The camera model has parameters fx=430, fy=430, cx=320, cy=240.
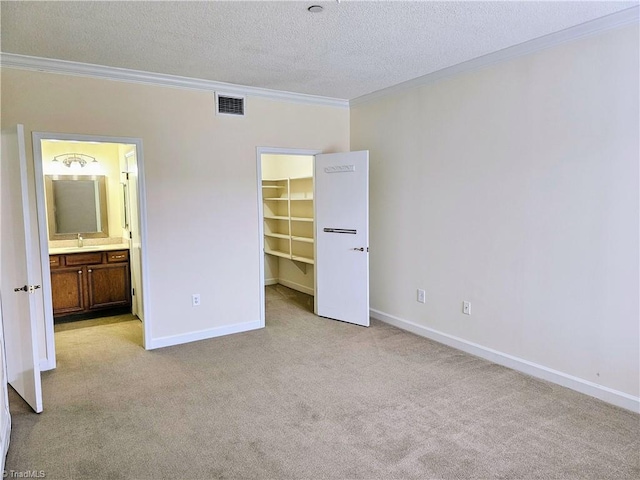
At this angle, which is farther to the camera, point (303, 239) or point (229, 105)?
point (303, 239)

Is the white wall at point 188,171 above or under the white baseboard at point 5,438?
above

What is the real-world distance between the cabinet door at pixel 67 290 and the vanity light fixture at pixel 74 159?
1448 mm

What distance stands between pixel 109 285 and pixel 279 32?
3.88 m

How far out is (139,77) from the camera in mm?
3928

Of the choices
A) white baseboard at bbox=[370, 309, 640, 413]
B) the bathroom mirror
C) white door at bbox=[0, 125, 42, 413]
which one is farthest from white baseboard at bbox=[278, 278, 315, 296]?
white door at bbox=[0, 125, 42, 413]

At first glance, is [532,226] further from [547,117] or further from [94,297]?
[94,297]

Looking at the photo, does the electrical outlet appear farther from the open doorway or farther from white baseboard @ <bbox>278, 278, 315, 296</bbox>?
white baseboard @ <bbox>278, 278, 315, 296</bbox>

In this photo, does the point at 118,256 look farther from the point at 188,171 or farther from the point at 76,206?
the point at 188,171

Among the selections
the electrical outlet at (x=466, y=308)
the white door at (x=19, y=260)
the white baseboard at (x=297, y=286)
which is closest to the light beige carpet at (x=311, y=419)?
the white door at (x=19, y=260)

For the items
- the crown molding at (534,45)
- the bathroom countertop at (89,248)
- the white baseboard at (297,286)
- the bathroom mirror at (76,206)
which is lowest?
the white baseboard at (297,286)

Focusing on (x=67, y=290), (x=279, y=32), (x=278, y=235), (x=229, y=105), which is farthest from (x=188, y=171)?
(x=278, y=235)

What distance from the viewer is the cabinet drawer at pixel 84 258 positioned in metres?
5.09

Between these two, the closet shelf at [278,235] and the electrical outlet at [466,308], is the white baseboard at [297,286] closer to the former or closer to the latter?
the closet shelf at [278,235]

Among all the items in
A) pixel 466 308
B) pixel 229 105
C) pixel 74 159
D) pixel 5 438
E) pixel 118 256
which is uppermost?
pixel 229 105
